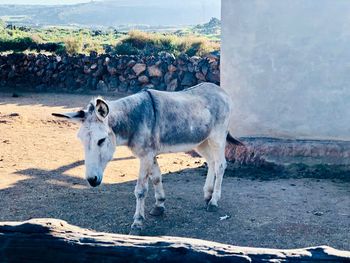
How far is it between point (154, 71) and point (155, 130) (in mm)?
10576

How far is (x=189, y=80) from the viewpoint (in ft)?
53.3

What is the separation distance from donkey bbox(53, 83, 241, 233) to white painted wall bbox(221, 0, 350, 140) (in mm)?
2107

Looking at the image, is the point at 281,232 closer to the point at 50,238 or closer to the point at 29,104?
the point at 50,238

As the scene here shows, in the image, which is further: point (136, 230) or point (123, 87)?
point (123, 87)

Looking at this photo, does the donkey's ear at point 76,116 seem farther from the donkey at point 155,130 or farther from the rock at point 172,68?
the rock at point 172,68

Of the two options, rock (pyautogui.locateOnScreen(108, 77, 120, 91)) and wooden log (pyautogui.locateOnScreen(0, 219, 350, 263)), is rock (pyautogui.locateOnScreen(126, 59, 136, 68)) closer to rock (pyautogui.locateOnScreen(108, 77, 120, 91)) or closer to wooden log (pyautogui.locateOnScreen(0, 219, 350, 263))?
rock (pyautogui.locateOnScreen(108, 77, 120, 91))

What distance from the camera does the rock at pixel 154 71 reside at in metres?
16.9

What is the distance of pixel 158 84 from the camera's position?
16969mm

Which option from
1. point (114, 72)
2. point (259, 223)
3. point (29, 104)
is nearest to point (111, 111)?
point (259, 223)

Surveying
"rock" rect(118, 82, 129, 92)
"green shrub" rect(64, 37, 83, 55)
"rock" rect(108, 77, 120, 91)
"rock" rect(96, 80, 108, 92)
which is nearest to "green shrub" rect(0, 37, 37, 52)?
"green shrub" rect(64, 37, 83, 55)

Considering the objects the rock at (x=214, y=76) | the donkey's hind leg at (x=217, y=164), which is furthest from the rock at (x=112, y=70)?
the donkey's hind leg at (x=217, y=164)

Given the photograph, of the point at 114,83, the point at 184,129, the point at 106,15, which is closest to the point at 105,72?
the point at 114,83

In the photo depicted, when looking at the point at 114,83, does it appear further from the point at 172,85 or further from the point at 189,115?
the point at 189,115

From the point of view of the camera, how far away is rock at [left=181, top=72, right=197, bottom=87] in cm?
1623
